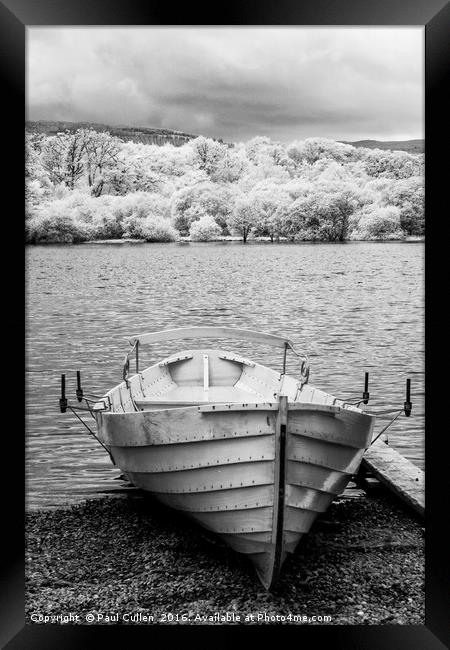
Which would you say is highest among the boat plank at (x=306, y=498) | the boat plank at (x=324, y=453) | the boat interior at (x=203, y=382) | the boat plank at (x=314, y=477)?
the boat interior at (x=203, y=382)

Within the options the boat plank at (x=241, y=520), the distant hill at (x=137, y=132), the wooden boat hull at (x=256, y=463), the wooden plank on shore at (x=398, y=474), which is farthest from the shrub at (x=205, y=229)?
the boat plank at (x=241, y=520)

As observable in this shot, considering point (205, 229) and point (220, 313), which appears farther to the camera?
point (220, 313)

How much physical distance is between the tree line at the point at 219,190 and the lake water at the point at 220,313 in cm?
20

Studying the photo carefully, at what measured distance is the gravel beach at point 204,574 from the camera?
4668 millimetres

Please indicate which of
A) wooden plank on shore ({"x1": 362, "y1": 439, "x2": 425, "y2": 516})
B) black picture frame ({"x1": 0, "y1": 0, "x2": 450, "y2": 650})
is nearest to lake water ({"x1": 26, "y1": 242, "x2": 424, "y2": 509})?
wooden plank on shore ({"x1": 362, "y1": 439, "x2": 425, "y2": 516})

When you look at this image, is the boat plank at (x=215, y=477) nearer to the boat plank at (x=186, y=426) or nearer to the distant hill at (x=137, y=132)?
the boat plank at (x=186, y=426)

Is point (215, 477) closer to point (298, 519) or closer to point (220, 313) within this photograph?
point (298, 519)

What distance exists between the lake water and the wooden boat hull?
6.83ft

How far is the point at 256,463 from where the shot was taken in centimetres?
449

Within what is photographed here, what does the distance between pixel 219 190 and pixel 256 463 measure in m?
3.78

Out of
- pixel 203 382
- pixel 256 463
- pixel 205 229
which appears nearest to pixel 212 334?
pixel 203 382

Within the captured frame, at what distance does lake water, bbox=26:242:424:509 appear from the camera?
7363mm

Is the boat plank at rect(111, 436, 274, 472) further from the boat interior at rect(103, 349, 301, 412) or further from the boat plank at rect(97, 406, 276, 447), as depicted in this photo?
the boat interior at rect(103, 349, 301, 412)

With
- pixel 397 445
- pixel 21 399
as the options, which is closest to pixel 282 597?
pixel 21 399
